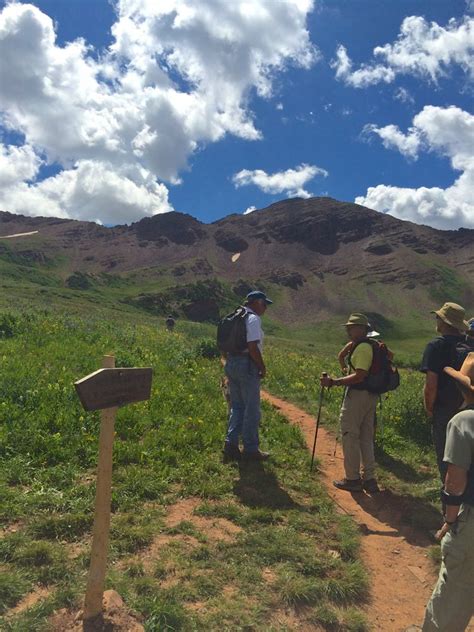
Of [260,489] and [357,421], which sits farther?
[357,421]

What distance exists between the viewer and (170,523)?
6.13 meters

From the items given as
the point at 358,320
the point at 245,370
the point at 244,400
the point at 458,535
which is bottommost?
the point at 458,535

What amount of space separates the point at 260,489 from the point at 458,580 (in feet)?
12.9

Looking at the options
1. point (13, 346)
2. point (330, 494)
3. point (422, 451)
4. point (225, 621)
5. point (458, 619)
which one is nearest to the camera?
point (458, 619)

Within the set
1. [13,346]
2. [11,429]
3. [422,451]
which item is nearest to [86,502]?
[11,429]

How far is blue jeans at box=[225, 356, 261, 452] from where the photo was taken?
8289 mm

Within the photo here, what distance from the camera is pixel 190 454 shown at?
8.22 meters

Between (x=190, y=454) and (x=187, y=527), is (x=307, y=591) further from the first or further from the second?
(x=190, y=454)

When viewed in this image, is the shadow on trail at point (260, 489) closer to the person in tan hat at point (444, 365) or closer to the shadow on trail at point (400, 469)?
the person in tan hat at point (444, 365)

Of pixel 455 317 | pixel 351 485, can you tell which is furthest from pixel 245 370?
pixel 455 317

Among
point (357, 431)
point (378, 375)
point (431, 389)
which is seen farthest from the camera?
point (357, 431)

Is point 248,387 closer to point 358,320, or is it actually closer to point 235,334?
point 235,334

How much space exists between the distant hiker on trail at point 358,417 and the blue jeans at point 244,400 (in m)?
1.41

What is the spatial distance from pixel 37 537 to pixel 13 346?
8984mm
